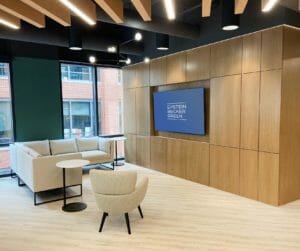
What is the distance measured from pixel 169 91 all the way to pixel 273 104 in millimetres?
2556

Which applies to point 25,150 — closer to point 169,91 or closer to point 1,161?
point 1,161

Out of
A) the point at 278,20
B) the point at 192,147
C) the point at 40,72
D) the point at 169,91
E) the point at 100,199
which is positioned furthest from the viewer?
the point at 40,72

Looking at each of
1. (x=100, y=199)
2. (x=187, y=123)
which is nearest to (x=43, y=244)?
(x=100, y=199)

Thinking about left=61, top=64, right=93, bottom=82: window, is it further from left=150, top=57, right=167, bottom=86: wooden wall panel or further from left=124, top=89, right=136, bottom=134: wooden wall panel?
left=150, top=57, right=167, bottom=86: wooden wall panel

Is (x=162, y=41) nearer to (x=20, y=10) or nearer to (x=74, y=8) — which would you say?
(x=74, y=8)

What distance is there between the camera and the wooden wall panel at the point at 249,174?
4637mm

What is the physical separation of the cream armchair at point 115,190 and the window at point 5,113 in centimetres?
408

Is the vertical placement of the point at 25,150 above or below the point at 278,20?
below

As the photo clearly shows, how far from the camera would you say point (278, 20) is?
4.08 m

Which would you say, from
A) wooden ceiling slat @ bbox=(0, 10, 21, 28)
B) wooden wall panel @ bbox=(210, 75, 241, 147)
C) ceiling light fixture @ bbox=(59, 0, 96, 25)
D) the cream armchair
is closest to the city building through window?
wooden ceiling slat @ bbox=(0, 10, 21, 28)

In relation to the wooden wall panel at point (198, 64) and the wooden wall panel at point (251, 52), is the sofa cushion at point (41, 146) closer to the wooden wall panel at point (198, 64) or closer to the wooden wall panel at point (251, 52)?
the wooden wall panel at point (198, 64)

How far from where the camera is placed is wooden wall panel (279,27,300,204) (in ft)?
13.9

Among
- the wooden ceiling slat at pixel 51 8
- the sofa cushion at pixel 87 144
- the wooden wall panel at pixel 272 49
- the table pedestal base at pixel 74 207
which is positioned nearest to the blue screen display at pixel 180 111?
the wooden wall panel at pixel 272 49

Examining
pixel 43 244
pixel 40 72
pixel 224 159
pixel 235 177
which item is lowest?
pixel 43 244
